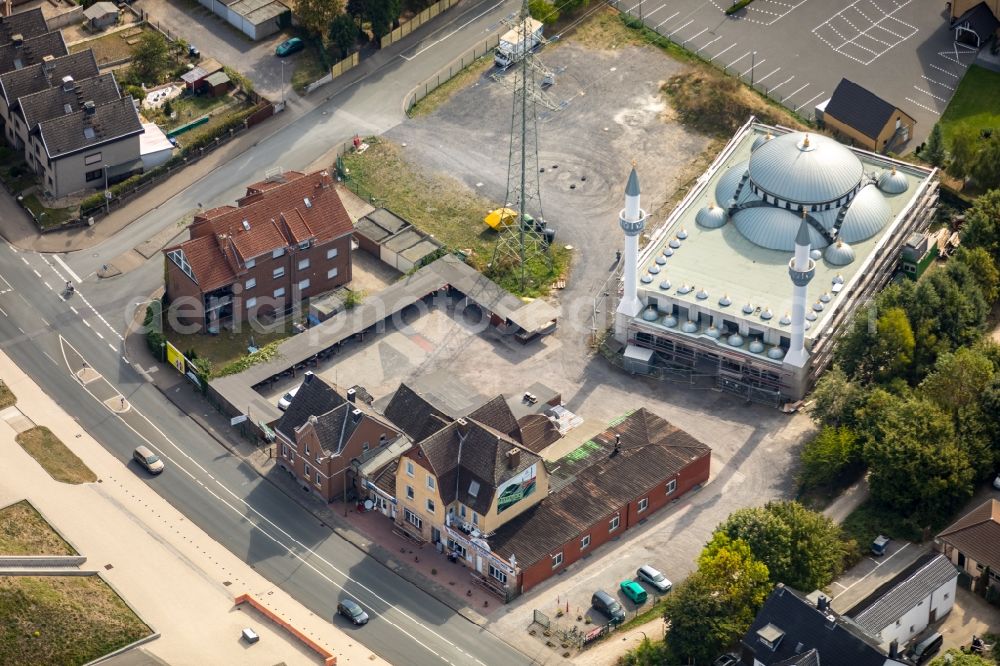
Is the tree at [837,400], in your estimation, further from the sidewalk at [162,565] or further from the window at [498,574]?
the sidewalk at [162,565]

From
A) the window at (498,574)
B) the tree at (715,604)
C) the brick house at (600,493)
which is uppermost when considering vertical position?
the tree at (715,604)

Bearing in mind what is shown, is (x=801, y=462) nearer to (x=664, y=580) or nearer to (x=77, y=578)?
(x=664, y=580)

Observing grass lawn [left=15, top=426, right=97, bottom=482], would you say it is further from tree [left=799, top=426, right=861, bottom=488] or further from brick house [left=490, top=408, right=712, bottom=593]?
tree [left=799, top=426, right=861, bottom=488]

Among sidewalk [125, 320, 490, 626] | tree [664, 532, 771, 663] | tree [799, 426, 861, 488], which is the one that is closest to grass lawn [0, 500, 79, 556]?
sidewalk [125, 320, 490, 626]

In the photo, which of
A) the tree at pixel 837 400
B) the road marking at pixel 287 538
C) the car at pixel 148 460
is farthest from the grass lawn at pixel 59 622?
the tree at pixel 837 400

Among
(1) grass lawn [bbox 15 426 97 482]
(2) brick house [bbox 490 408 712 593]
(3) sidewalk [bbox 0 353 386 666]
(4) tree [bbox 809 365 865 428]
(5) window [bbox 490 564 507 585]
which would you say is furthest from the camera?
(4) tree [bbox 809 365 865 428]

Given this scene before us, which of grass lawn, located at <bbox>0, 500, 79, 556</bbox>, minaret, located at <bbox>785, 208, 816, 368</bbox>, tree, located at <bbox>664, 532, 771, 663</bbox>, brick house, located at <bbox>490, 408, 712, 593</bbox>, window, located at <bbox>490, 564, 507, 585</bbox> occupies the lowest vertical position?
window, located at <bbox>490, 564, 507, 585</bbox>
